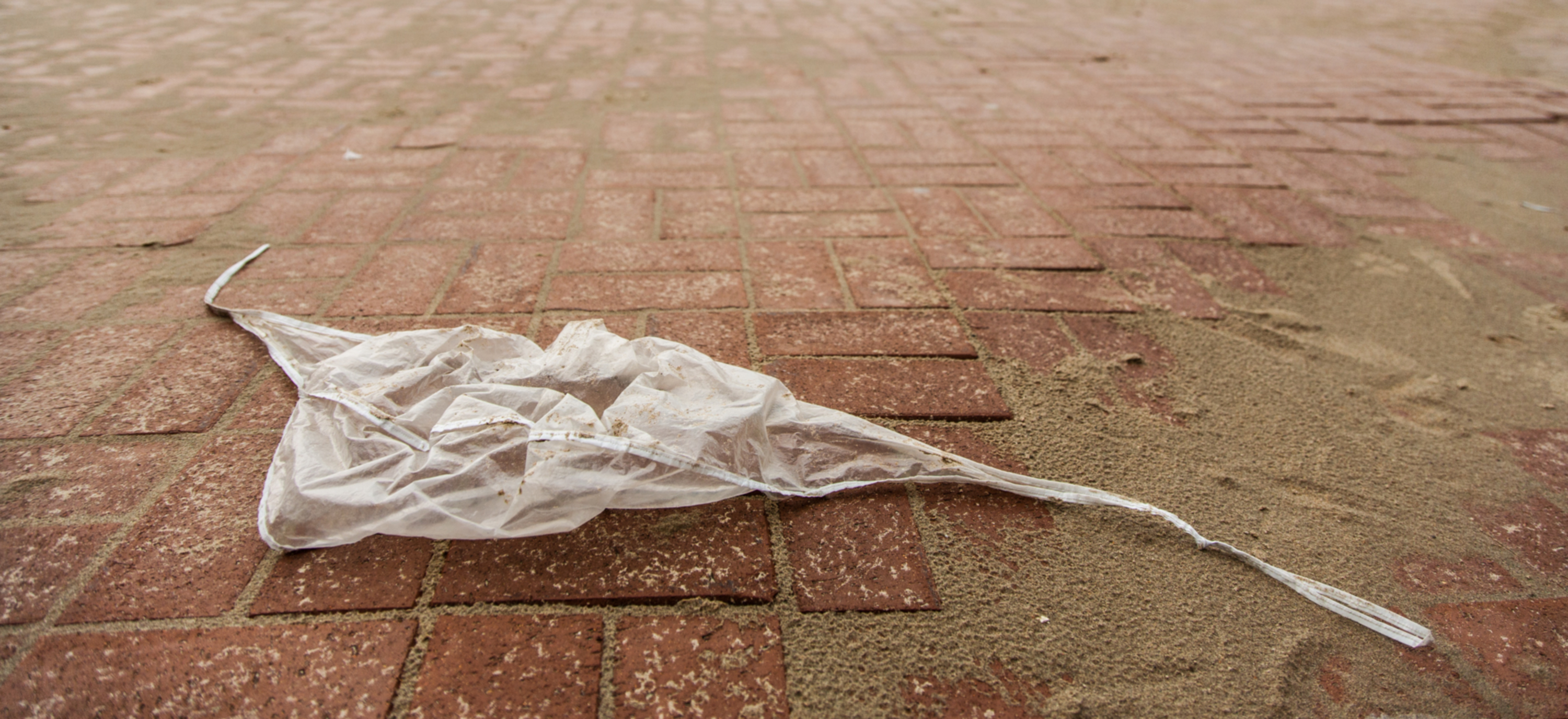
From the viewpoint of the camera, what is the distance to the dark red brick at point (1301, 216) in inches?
100

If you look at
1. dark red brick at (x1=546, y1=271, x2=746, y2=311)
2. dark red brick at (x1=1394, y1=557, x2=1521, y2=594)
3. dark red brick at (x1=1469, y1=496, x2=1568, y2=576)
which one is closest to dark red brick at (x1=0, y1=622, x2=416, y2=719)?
dark red brick at (x1=546, y1=271, x2=746, y2=311)

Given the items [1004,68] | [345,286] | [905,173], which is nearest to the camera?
[345,286]

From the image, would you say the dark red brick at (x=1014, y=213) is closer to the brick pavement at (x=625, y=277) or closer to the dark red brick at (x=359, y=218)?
the brick pavement at (x=625, y=277)

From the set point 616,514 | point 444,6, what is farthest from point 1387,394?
point 444,6

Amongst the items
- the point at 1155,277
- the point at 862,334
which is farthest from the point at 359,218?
the point at 1155,277

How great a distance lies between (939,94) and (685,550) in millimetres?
3202

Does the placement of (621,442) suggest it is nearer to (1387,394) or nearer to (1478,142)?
(1387,394)

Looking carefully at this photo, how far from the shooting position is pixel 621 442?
130 centimetres

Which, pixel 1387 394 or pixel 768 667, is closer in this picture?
pixel 768 667

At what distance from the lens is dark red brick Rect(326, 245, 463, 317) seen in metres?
1.92

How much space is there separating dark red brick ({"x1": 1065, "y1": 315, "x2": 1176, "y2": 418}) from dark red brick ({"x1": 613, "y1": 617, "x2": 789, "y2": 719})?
1069mm

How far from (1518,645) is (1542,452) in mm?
705

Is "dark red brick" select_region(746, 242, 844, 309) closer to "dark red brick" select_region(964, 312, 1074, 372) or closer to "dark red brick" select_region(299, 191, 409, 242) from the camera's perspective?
"dark red brick" select_region(964, 312, 1074, 372)

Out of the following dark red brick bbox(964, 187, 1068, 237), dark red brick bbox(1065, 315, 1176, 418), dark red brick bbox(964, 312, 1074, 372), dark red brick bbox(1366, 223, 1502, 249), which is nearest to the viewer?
dark red brick bbox(1065, 315, 1176, 418)
